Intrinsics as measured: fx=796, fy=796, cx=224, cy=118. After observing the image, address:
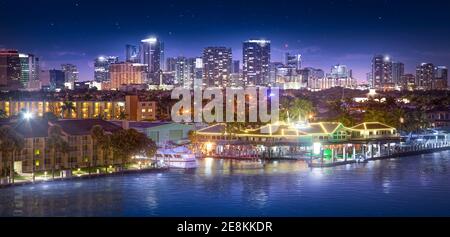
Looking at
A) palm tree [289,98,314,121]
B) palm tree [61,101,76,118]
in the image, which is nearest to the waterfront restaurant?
palm tree [289,98,314,121]

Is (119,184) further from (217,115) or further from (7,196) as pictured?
(217,115)

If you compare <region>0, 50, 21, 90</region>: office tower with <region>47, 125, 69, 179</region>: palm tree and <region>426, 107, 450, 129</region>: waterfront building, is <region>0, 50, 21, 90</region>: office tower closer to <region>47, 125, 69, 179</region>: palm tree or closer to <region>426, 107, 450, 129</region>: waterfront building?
<region>426, 107, 450, 129</region>: waterfront building

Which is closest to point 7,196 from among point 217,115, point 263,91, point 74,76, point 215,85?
point 217,115

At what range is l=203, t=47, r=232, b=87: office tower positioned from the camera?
187 ft

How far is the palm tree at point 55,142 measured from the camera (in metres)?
15.8

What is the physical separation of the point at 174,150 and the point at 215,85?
38.0 metres

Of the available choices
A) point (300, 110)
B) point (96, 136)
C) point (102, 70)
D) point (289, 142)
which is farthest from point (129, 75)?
point (96, 136)

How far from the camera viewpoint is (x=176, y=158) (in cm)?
1855

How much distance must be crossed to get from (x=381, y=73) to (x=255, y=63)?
17888 millimetres

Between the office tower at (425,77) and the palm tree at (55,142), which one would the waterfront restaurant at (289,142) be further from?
the office tower at (425,77)

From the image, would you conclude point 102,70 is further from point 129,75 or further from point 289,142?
point 289,142

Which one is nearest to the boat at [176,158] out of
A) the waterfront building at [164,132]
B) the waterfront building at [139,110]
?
the waterfront building at [164,132]

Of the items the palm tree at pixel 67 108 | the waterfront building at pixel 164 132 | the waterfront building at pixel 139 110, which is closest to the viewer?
the waterfront building at pixel 164 132

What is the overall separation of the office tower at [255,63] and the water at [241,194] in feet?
127
